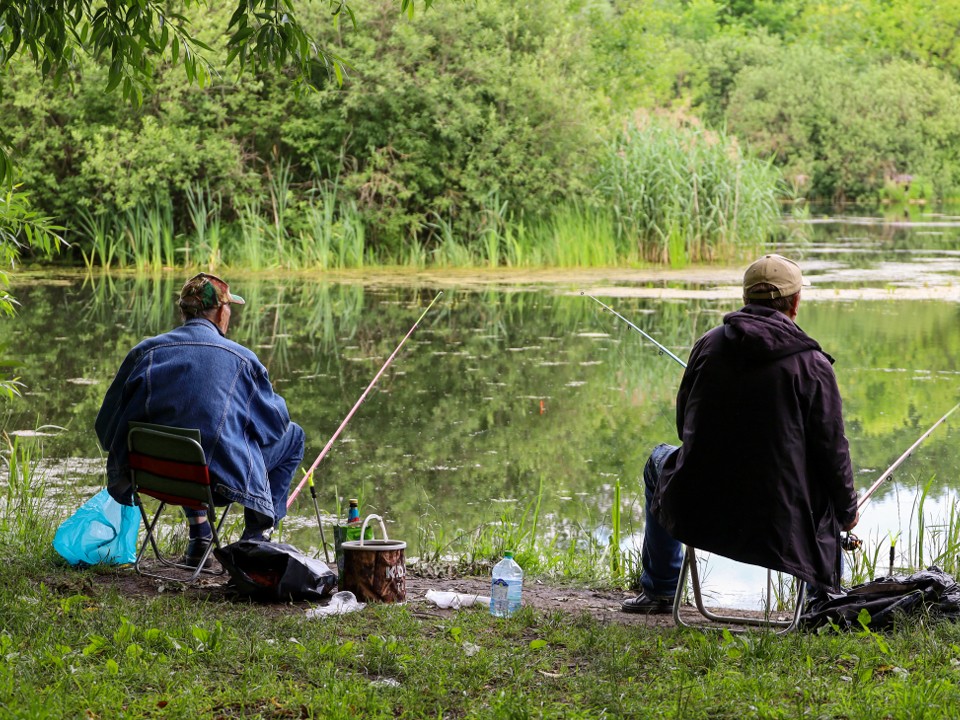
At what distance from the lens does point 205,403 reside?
4.22 meters

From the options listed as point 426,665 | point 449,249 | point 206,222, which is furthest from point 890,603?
point 206,222

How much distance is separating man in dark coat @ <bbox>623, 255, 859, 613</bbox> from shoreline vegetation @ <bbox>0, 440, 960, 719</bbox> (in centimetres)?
28

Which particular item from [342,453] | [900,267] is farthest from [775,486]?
[900,267]

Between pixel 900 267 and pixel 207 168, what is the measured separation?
9410 millimetres

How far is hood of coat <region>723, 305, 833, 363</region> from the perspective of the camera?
360 centimetres

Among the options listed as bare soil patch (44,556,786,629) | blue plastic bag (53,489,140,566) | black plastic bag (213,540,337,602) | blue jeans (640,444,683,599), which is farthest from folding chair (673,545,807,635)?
blue plastic bag (53,489,140,566)

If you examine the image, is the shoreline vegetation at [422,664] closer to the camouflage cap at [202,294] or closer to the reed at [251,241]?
the camouflage cap at [202,294]

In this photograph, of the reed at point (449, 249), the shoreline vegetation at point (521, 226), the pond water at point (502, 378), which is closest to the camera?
the pond water at point (502, 378)

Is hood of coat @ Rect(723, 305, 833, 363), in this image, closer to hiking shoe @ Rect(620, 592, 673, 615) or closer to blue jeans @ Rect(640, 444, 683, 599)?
blue jeans @ Rect(640, 444, 683, 599)

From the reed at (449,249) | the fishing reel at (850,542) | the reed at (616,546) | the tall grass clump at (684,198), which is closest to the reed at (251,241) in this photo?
the reed at (449,249)

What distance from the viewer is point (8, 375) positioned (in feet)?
29.2

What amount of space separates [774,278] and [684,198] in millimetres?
Result: 13205

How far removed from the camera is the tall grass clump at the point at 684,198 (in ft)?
54.9

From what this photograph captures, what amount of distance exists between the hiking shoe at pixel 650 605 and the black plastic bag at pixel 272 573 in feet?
3.35
